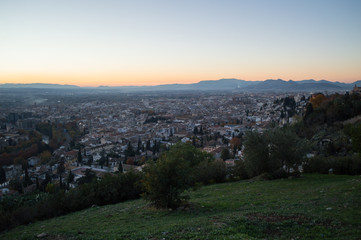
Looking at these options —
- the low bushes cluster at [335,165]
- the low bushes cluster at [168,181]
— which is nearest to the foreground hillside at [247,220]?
the low bushes cluster at [168,181]

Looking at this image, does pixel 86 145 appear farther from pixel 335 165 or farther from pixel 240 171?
pixel 335 165

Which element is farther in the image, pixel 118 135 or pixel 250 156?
pixel 118 135

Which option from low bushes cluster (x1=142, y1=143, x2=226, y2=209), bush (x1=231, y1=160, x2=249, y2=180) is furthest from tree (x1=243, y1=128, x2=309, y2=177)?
low bushes cluster (x1=142, y1=143, x2=226, y2=209)

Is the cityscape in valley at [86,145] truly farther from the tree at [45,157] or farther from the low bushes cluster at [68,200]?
the low bushes cluster at [68,200]

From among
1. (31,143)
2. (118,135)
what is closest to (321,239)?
(31,143)

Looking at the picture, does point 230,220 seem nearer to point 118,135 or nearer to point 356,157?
point 356,157

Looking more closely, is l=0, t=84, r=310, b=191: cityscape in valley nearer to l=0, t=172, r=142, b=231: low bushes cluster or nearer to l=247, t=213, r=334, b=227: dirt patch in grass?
l=0, t=172, r=142, b=231: low bushes cluster
